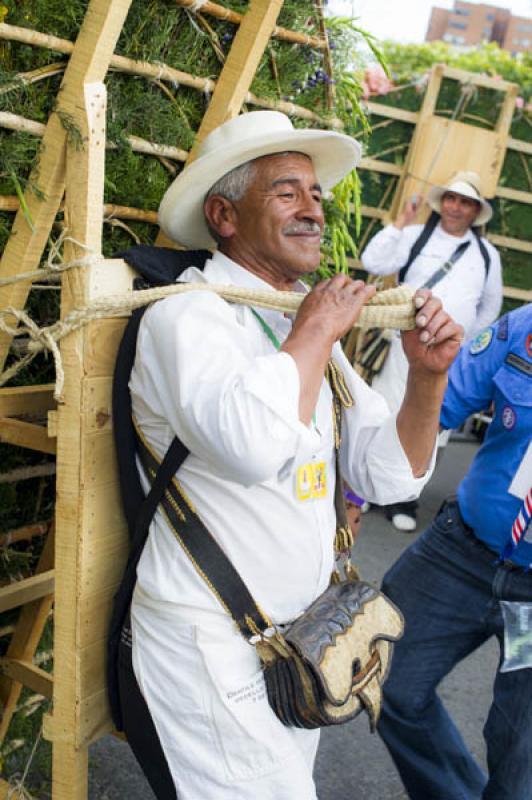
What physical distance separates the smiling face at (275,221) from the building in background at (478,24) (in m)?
56.1

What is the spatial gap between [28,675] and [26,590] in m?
0.25

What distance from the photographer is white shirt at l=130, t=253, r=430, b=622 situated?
1.61 m

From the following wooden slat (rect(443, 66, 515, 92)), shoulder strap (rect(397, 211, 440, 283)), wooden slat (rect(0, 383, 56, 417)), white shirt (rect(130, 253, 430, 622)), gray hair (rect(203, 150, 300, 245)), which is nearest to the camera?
white shirt (rect(130, 253, 430, 622))

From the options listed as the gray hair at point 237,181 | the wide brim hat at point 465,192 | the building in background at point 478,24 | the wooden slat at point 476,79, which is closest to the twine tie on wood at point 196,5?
the gray hair at point 237,181

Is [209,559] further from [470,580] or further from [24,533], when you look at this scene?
[470,580]

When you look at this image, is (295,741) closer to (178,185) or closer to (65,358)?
(65,358)

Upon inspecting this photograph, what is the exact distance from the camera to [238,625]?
1.82 meters

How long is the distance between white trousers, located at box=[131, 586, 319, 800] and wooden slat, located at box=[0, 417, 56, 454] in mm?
542

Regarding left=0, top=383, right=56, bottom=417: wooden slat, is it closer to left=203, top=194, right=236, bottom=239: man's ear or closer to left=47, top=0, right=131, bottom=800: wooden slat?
left=47, top=0, right=131, bottom=800: wooden slat

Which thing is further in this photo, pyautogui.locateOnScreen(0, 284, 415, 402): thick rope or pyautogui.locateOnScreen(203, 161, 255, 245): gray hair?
pyautogui.locateOnScreen(203, 161, 255, 245): gray hair

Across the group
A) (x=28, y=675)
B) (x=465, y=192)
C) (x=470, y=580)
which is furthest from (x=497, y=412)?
(x=465, y=192)

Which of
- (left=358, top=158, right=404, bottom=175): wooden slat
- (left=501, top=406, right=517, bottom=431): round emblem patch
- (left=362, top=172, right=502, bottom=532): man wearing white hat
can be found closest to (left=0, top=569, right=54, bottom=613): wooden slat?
(left=501, top=406, right=517, bottom=431): round emblem patch

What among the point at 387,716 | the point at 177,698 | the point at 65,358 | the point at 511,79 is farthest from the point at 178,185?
the point at 511,79

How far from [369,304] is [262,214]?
14.5 inches
